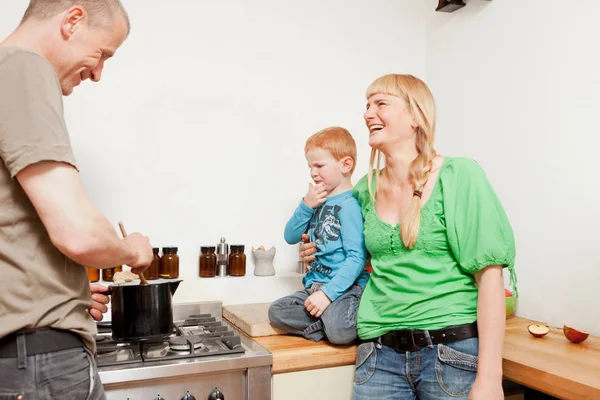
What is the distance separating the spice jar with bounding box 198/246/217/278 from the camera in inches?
73.9

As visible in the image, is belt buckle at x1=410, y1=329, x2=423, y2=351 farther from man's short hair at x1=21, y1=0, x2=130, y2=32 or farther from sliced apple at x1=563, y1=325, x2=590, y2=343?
man's short hair at x1=21, y1=0, x2=130, y2=32

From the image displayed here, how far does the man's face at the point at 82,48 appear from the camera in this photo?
0.89m

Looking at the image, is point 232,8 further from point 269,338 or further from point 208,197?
point 269,338

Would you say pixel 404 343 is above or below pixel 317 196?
below

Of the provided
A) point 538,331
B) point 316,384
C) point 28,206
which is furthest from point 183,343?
point 538,331

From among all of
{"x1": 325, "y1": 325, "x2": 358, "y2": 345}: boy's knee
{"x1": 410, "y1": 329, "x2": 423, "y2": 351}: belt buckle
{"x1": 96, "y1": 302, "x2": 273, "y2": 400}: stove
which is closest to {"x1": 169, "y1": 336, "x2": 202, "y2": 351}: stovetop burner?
{"x1": 96, "y1": 302, "x2": 273, "y2": 400}: stove

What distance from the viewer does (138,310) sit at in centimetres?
136

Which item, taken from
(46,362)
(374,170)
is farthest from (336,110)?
(46,362)

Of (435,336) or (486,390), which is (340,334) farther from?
(486,390)

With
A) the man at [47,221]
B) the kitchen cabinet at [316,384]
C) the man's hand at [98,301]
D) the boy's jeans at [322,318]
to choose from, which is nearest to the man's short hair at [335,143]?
the boy's jeans at [322,318]

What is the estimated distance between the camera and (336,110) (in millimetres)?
2150

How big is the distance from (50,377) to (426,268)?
2.68ft

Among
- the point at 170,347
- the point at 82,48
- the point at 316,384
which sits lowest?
the point at 316,384

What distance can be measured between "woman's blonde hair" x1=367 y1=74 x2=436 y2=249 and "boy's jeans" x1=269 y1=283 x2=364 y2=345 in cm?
28
